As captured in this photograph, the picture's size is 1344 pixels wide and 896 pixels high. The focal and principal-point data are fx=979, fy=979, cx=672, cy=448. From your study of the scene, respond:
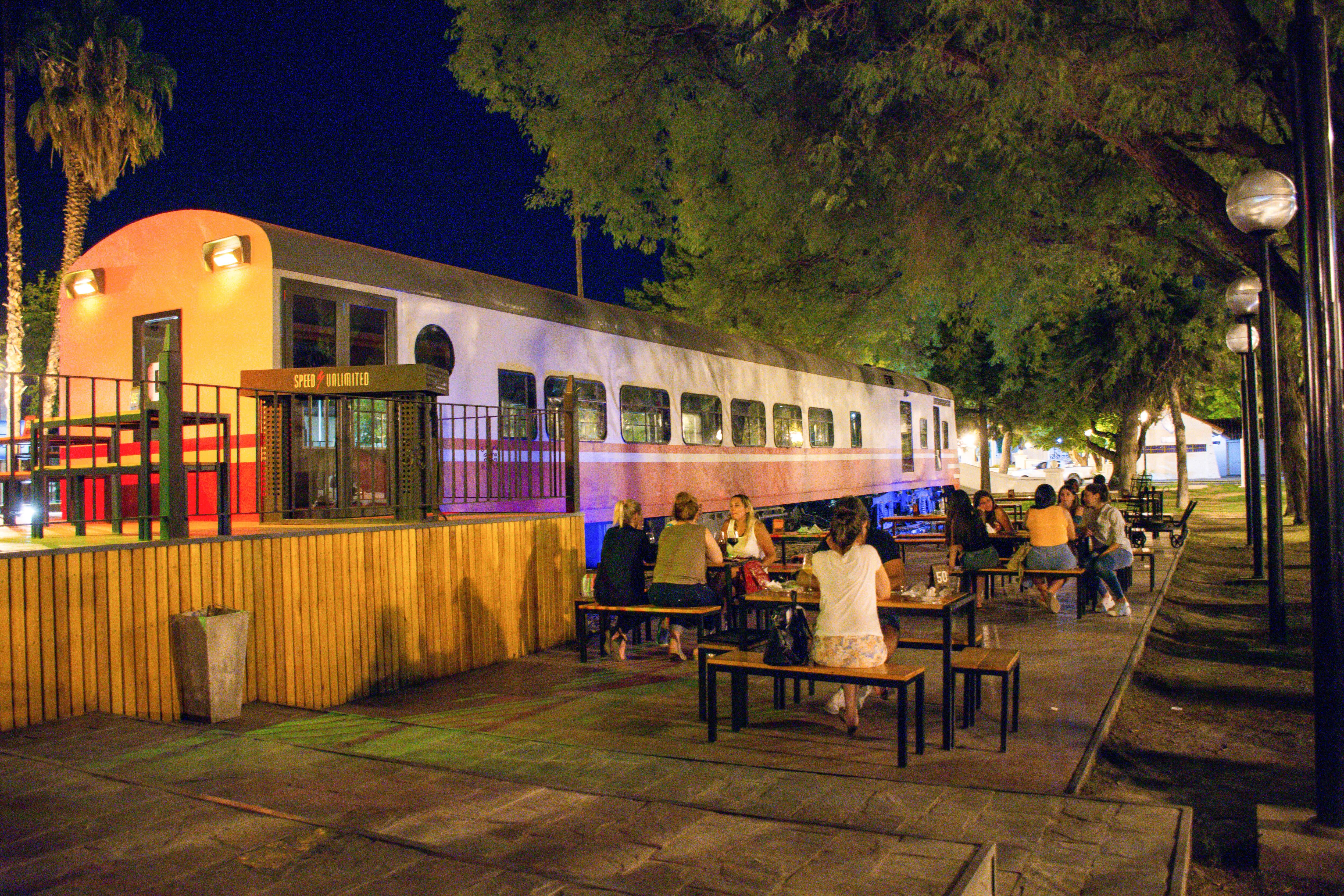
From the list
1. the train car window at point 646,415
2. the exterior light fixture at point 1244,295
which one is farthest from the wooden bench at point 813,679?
the exterior light fixture at point 1244,295

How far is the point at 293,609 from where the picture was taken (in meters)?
6.46

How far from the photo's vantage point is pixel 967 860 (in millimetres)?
3600

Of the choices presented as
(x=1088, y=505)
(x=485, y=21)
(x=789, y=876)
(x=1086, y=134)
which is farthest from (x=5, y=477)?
(x=1086, y=134)

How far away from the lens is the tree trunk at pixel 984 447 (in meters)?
34.1

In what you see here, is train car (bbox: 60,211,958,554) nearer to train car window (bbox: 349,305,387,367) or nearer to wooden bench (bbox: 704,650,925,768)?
train car window (bbox: 349,305,387,367)

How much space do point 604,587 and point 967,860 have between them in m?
4.77

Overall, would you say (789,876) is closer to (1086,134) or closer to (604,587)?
(604,587)

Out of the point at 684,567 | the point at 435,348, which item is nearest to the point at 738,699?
the point at 684,567

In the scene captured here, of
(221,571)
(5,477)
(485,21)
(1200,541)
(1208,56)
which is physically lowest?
(1200,541)

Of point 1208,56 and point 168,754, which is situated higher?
point 1208,56

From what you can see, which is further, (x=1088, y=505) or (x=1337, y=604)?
(x=1088, y=505)

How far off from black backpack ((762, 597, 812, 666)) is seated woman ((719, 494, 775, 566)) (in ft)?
9.97

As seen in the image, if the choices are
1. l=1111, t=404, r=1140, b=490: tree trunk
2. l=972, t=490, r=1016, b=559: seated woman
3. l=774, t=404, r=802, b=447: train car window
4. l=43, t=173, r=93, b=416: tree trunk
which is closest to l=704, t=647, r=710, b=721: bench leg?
l=972, t=490, r=1016, b=559: seated woman

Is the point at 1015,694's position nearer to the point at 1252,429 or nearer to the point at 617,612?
the point at 617,612
